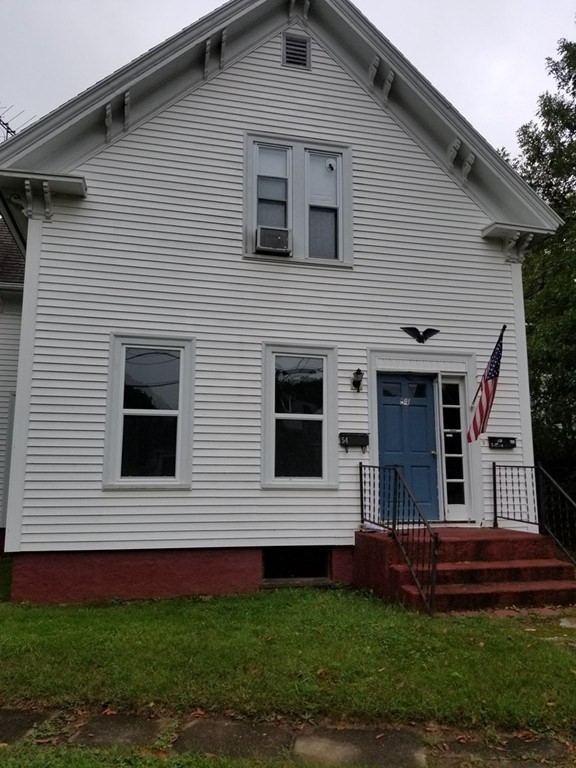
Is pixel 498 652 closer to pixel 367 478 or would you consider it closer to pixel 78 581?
pixel 367 478

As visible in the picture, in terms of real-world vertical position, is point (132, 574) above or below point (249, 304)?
below

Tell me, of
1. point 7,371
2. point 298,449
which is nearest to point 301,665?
point 298,449

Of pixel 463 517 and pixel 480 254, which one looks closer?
pixel 463 517

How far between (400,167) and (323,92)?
5.15 ft

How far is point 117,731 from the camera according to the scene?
342 cm

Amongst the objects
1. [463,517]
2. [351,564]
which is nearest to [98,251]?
[351,564]

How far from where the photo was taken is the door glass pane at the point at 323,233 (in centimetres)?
809

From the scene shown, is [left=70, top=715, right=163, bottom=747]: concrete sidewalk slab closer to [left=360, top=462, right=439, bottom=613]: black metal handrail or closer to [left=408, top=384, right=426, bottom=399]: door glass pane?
[left=360, top=462, right=439, bottom=613]: black metal handrail

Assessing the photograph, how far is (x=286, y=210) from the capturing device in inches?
318

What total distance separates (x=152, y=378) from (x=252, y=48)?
16.3 feet

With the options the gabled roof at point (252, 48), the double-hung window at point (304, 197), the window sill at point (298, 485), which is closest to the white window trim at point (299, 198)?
the double-hung window at point (304, 197)

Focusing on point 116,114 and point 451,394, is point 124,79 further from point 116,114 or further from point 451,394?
point 451,394

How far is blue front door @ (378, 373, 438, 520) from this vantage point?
789cm

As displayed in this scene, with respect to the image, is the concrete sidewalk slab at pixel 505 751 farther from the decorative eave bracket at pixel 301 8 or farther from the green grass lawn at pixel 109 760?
the decorative eave bracket at pixel 301 8
